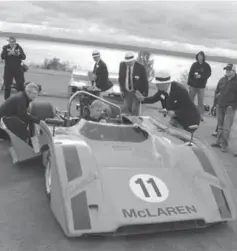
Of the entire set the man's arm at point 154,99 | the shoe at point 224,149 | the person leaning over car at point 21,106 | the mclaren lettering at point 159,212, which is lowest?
the shoe at point 224,149

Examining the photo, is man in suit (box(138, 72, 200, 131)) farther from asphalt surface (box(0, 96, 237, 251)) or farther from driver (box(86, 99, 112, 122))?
asphalt surface (box(0, 96, 237, 251))

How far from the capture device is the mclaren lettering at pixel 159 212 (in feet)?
12.3

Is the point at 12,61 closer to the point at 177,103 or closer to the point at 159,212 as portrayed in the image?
the point at 177,103

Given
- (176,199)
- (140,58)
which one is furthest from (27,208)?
(140,58)

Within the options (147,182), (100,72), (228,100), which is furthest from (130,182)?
(100,72)

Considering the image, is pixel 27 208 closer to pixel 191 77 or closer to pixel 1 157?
pixel 1 157

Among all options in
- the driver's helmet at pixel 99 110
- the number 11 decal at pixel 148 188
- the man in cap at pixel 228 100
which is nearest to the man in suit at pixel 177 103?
the driver's helmet at pixel 99 110

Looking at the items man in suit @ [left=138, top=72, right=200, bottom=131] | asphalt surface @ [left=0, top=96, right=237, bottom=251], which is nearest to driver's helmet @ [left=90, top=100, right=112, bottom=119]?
man in suit @ [left=138, top=72, right=200, bottom=131]

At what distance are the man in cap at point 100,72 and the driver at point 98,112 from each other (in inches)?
186

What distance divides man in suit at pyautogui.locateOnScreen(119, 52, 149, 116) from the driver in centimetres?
259

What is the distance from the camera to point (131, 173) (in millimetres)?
4277

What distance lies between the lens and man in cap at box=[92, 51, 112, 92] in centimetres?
1057

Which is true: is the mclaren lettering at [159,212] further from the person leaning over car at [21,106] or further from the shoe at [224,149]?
the shoe at [224,149]

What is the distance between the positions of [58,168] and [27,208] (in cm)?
72
